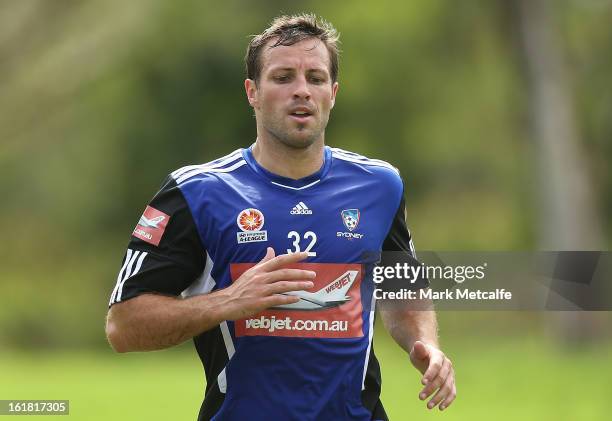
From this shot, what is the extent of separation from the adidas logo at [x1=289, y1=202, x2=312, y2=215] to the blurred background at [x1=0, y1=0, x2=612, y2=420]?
19590 mm

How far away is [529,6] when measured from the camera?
26125 mm

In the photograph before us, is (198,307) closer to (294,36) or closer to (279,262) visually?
(279,262)

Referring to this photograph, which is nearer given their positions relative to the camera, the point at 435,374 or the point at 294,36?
the point at 435,374

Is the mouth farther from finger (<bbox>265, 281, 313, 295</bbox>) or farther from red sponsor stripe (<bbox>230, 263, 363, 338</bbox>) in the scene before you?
finger (<bbox>265, 281, 313, 295</bbox>)

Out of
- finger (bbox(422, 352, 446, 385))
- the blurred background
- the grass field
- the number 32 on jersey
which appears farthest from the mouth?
the blurred background

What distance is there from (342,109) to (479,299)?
32.4 m

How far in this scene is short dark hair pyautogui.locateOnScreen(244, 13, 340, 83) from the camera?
20.0 ft

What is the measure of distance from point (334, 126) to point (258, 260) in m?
33.7

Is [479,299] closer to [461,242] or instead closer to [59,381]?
[59,381]

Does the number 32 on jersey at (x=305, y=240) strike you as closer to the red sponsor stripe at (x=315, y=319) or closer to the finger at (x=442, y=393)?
the red sponsor stripe at (x=315, y=319)

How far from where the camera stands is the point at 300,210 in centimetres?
588

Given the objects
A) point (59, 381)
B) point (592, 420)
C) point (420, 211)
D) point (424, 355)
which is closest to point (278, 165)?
point (424, 355)

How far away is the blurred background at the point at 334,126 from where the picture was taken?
86.1ft

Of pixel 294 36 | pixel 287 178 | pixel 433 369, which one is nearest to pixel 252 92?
pixel 294 36
